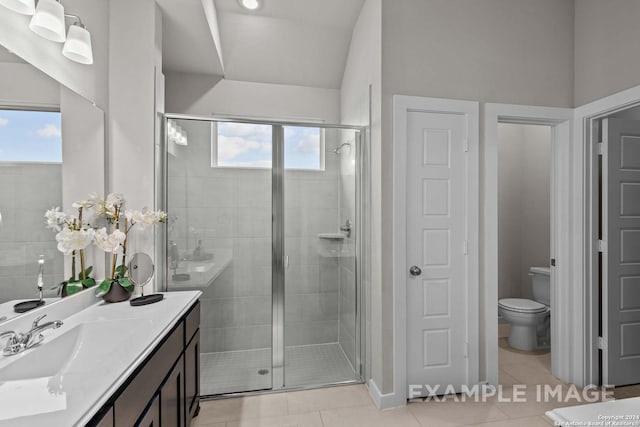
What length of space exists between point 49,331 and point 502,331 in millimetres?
4025

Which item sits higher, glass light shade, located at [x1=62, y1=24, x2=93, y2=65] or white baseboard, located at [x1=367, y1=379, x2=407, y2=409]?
glass light shade, located at [x1=62, y1=24, x2=93, y2=65]

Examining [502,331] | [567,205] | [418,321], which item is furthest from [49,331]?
[502,331]

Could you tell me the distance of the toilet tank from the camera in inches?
129

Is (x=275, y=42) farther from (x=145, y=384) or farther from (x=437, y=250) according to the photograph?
(x=145, y=384)

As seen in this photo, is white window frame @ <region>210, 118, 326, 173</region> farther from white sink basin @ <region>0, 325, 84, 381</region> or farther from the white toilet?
the white toilet

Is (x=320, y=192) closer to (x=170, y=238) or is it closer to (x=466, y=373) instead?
(x=170, y=238)

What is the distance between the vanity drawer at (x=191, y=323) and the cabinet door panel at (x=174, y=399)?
14 centimetres

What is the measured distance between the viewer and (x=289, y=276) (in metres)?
2.53

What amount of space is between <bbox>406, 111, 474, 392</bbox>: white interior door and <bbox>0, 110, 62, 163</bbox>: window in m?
2.04

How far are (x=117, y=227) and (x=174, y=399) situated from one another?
44.4 inches

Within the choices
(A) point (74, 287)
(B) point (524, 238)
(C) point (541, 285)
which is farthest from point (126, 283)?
(B) point (524, 238)

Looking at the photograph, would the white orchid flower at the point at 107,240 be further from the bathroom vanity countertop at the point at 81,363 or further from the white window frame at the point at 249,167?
the white window frame at the point at 249,167

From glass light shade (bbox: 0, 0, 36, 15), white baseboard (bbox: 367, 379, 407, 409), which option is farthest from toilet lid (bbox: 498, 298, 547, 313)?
glass light shade (bbox: 0, 0, 36, 15)

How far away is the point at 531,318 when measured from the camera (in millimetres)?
3021
